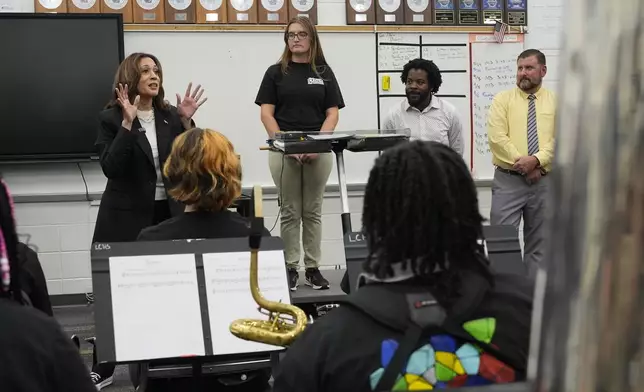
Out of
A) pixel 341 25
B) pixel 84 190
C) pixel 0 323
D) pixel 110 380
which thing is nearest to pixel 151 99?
pixel 110 380

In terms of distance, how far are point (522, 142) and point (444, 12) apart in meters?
1.63

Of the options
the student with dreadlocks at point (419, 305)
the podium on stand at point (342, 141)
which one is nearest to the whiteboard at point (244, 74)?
the podium on stand at point (342, 141)

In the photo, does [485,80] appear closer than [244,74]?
No

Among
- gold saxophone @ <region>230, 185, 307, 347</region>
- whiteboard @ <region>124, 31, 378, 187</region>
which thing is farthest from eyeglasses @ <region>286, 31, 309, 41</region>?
gold saxophone @ <region>230, 185, 307, 347</region>

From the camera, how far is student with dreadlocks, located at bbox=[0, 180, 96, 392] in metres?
1.22

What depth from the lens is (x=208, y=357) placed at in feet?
6.86

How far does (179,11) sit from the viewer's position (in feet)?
17.2

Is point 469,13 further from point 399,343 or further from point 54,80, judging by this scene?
point 399,343

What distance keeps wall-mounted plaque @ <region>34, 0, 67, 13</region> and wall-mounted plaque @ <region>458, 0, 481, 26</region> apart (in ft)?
9.44

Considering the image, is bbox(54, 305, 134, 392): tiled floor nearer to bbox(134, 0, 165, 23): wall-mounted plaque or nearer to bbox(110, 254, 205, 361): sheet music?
bbox(110, 254, 205, 361): sheet music

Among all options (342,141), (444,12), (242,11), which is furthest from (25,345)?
(444,12)

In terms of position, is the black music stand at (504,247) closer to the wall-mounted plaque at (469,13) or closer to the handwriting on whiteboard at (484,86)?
the handwriting on whiteboard at (484,86)

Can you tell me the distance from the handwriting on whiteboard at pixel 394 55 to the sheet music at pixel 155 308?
12.0ft

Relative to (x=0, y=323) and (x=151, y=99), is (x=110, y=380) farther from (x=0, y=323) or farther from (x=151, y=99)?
(x=0, y=323)
